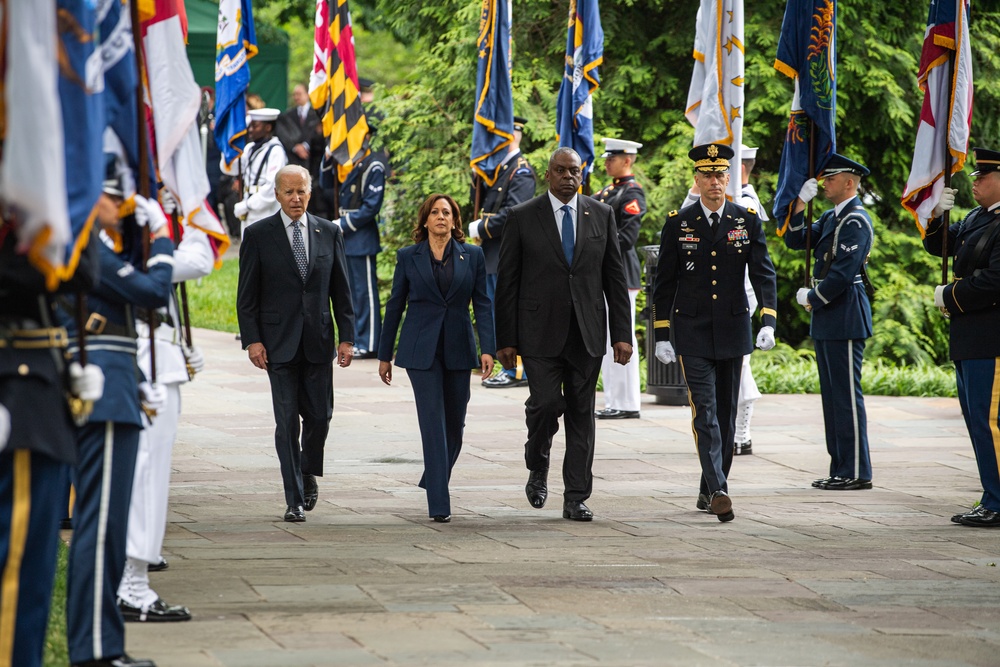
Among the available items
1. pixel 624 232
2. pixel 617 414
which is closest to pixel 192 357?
pixel 624 232

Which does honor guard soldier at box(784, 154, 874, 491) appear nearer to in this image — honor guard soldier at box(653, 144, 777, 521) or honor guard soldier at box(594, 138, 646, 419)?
honor guard soldier at box(653, 144, 777, 521)

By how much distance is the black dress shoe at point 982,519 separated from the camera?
8.53m

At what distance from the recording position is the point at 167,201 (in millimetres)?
6602

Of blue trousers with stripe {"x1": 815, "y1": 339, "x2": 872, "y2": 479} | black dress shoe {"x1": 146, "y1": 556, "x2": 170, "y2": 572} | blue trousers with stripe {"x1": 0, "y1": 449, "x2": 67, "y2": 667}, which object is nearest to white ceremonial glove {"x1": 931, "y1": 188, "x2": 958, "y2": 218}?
blue trousers with stripe {"x1": 815, "y1": 339, "x2": 872, "y2": 479}

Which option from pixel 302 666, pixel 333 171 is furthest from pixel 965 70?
pixel 333 171

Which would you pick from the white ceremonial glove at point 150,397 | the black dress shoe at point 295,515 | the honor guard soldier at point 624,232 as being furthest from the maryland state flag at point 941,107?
the white ceremonial glove at point 150,397

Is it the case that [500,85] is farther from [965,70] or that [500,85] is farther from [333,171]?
[965,70]

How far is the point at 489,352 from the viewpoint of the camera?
8852 millimetres

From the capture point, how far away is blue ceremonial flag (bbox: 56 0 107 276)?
4.69 m

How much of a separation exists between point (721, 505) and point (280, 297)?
9.01 ft

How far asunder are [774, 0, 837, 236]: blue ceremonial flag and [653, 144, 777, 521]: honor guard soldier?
1.27 m

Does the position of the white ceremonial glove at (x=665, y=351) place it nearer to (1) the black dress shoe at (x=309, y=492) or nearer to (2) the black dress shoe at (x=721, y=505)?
(2) the black dress shoe at (x=721, y=505)

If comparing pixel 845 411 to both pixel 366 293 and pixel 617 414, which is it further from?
pixel 366 293

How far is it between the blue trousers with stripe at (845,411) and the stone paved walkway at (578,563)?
301mm
